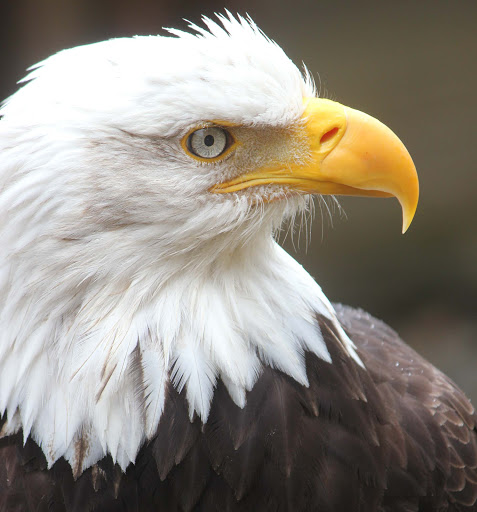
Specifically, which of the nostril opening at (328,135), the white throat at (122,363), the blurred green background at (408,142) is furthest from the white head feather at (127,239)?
→ the blurred green background at (408,142)

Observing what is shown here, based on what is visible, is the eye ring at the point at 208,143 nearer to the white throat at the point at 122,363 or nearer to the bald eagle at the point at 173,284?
the bald eagle at the point at 173,284

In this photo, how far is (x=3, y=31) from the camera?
30.1 feet

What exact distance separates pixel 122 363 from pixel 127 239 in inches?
15.3

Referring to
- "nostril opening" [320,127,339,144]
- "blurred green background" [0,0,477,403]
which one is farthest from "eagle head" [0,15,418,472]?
"blurred green background" [0,0,477,403]

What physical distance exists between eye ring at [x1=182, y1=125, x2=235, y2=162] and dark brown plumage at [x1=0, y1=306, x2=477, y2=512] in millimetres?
718

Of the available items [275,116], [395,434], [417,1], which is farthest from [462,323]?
[275,116]

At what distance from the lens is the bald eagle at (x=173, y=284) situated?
8.07 feet

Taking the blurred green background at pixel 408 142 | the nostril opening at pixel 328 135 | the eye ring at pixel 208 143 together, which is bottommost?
the blurred green background at pixel 408 142

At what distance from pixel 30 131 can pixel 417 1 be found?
6095mm

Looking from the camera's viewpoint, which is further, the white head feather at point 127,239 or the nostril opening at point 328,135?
the nostril opening at point 328,135

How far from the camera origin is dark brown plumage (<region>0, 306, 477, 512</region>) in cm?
259

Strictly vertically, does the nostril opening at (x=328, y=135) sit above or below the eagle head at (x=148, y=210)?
above

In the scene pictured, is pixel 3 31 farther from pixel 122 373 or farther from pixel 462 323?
pixel 122 373

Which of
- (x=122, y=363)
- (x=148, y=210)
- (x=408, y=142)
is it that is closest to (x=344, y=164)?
(x=148, y=210)
